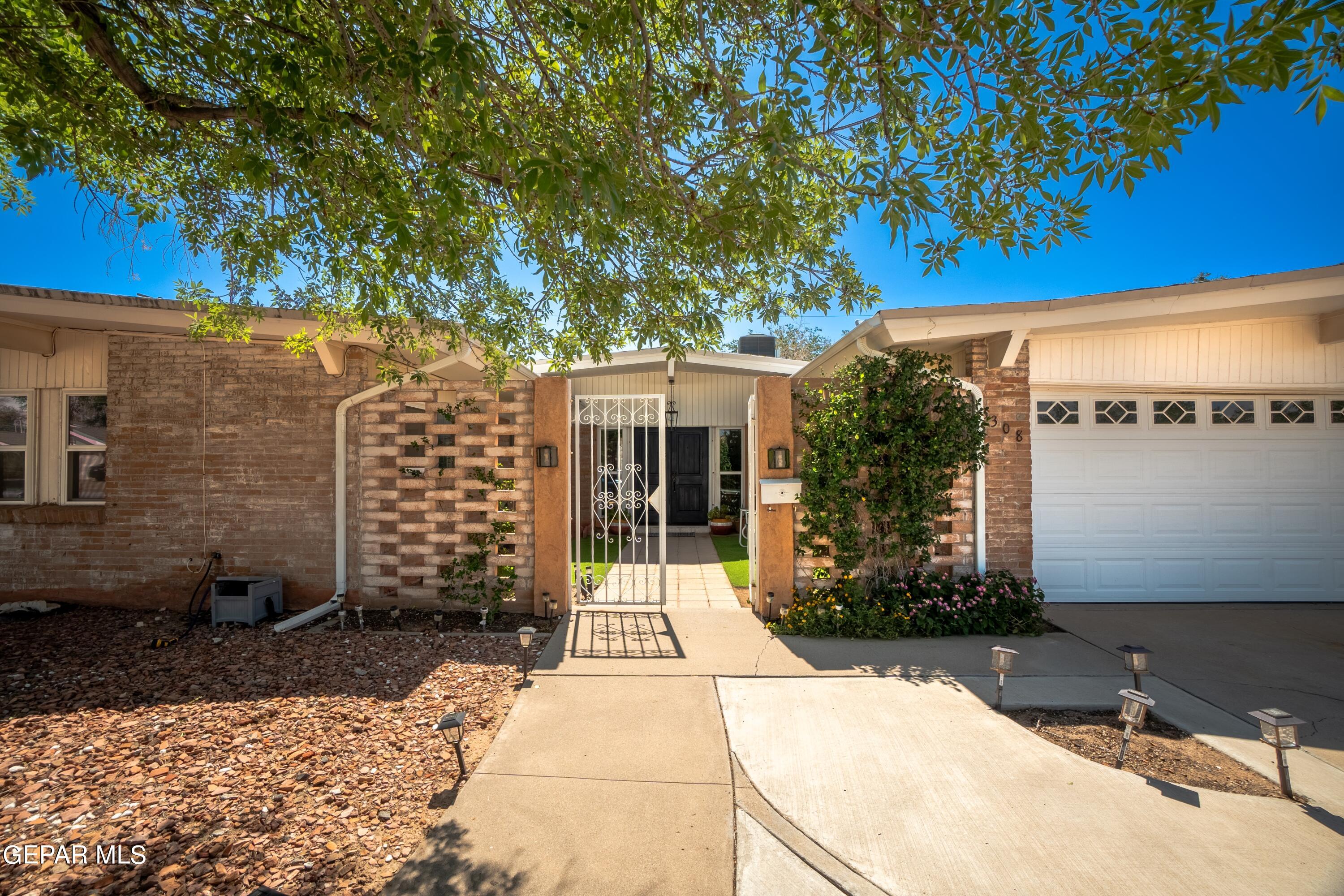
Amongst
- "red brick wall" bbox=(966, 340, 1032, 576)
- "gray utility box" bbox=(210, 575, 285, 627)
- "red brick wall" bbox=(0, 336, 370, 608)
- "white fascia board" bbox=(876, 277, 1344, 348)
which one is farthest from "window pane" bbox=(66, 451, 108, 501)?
"red brick wall" bbox=(966, 340, 1032, 576)

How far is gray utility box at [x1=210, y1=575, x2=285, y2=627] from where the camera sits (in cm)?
537

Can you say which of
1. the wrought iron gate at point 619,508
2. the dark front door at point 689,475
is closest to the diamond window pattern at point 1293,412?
the wrought iron gate at point 619,508

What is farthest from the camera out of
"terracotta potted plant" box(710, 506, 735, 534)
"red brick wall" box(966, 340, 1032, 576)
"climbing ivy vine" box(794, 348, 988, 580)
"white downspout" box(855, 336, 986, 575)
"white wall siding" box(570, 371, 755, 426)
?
"white wall siding" box(570, 371, 755, 426)

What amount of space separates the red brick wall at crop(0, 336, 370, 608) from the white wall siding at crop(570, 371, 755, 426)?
606 centimetres

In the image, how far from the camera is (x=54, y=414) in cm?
652

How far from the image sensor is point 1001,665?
351 centimetres

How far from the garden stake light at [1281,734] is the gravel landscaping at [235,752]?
382 cm

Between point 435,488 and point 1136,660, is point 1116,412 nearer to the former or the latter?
point 1136,660

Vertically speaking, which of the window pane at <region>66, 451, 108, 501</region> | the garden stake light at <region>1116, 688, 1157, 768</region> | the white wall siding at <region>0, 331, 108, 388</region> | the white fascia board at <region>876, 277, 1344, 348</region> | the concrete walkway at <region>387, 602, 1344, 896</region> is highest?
the white fascia board at <region>876, 277, 1344, 348</region>

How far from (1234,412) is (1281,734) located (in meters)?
5.38

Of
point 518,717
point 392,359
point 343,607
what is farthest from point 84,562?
point 518,717

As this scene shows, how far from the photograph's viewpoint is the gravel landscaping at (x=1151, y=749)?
112 inches

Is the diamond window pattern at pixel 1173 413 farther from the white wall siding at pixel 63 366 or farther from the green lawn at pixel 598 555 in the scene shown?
the white wall siding at pixel 63 366

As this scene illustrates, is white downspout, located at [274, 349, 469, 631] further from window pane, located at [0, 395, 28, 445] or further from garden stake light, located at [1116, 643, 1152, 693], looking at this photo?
garden stake light, located at [1116, 643, 1152, 693]
